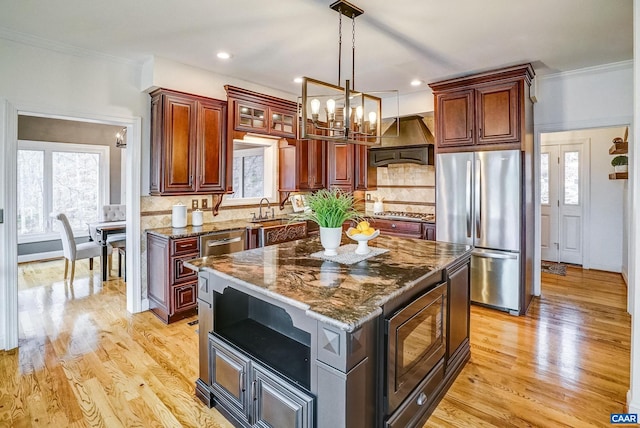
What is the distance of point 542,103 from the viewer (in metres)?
4.24

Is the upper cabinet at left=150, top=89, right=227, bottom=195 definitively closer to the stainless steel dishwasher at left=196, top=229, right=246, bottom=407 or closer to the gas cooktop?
the stainless steel dishwasher at left=196, top=229, right=246, bottom=407

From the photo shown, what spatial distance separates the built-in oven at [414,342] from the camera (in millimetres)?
1751

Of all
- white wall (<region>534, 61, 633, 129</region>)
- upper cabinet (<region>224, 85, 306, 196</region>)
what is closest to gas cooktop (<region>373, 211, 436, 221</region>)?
upper cabinet (<region>224, 85, 306, 196</region>)

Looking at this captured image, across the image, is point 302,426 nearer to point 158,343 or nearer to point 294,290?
point 294,290

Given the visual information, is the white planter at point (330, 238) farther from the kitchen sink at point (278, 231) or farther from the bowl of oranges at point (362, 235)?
the kitchen sink at point (278, 231)

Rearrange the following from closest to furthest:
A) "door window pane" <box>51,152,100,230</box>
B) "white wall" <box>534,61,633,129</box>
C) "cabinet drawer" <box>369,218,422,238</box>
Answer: "white wall" <box>534,61,633,129</box> < "cabinet drawer" <box>369,218,422,238</box> < "door window pane" <box>51,152,100,230</box>

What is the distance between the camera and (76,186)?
6.80 m

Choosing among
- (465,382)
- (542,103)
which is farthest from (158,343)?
(542,103)

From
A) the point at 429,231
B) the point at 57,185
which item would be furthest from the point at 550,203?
the point at 57,185

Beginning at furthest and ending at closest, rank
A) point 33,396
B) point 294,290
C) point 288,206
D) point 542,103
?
point 288,206
point 542,103
point 33,396
point 294,290

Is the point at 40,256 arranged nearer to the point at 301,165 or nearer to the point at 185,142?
the point at 185,142

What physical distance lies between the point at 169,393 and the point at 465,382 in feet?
7.01

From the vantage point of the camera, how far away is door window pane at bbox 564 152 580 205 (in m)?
5.91

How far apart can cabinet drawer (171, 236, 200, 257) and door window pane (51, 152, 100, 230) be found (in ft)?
14.4
